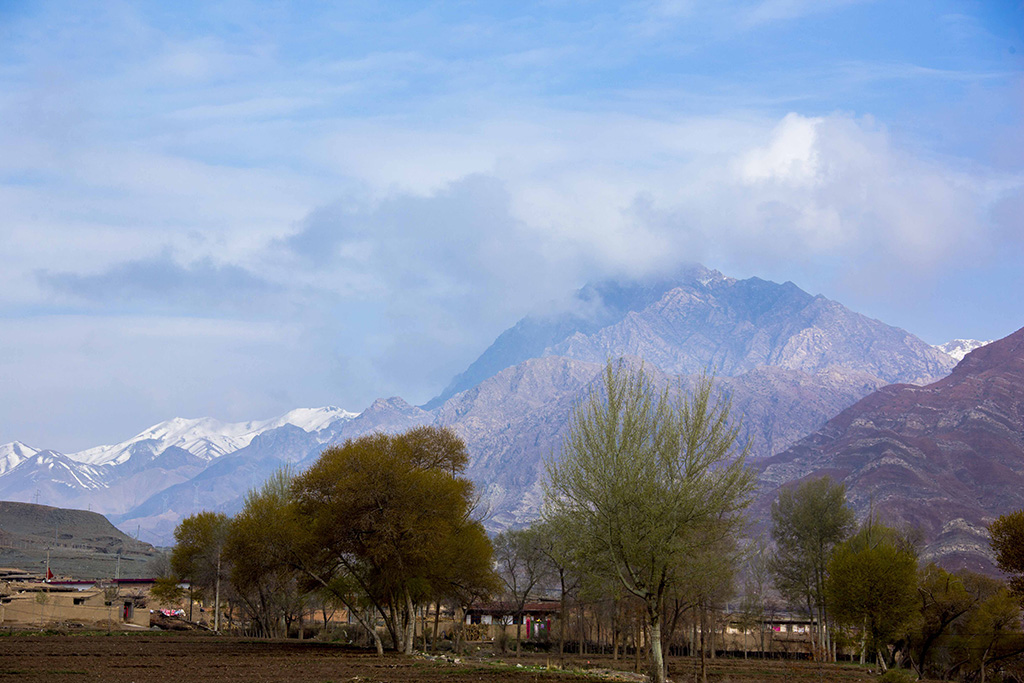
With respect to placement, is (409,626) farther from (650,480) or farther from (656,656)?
(650,480)

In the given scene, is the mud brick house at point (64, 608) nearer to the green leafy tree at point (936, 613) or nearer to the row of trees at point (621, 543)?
the row of trees at point (621, 543)

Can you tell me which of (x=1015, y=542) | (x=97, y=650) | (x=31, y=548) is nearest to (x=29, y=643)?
(x=97, y=650)

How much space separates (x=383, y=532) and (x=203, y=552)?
1854 inches

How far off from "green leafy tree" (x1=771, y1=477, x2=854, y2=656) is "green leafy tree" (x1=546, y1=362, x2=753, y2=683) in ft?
169

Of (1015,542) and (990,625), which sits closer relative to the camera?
(1015,542)

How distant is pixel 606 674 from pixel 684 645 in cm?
6193

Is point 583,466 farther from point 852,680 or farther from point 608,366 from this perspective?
point 852,680

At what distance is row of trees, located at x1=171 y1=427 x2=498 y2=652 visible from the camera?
45.1 m

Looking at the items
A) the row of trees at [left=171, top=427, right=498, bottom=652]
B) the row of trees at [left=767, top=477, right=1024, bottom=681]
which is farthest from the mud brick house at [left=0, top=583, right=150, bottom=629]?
the row of trees at [left=767, top=477, right=1024, bottom=681]

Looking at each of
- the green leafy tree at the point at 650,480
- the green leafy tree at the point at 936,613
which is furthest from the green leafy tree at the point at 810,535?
the green leafy tree at the point at 650,480

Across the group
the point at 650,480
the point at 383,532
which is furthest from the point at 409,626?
the point at 650,480

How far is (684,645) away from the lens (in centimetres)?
8969

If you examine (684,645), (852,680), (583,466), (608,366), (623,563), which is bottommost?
(684,645)

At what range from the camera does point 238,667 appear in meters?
36.7
